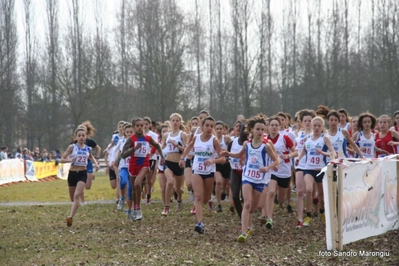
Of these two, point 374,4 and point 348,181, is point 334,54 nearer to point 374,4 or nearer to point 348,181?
point 374,4

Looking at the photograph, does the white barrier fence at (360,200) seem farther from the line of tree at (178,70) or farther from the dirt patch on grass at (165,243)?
the line of tree at (178,70)

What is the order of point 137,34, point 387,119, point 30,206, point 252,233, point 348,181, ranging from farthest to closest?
point 137,34 → point 30,206 → point 387,119 → point 252,233 → point 348,181

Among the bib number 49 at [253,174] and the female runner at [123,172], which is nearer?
the bib number 49 at [253,174]

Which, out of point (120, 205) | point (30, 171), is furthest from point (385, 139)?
point (30, 171)

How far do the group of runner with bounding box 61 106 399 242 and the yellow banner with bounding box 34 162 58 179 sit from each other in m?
21.1

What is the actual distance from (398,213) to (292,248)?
336 cm

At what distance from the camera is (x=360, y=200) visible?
429 inches

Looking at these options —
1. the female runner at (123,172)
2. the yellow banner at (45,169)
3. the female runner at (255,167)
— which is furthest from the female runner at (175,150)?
the yellow banner at (45,169)

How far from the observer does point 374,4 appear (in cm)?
5003

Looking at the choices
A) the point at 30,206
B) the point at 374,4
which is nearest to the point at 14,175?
the point at 30,206

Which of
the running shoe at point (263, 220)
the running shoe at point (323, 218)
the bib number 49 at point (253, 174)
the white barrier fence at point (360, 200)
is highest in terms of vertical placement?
the bib number 49 at point (253, 174)

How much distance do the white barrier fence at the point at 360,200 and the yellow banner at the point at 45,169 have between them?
27700 mm

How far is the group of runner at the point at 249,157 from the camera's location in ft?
38.5

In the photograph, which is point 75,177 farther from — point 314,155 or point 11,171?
point 11,171
